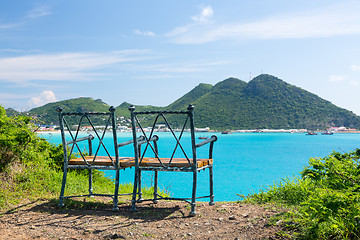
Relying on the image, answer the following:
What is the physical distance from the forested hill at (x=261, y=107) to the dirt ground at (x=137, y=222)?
111317 mm

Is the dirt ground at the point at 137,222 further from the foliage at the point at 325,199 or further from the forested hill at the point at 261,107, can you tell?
the forested hill at the point at 261,107

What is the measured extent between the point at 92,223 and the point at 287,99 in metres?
137

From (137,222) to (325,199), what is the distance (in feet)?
7.92

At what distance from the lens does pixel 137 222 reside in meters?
4.39

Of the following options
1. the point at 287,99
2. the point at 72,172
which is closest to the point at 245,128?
the point at 287,99

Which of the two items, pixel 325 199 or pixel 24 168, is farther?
pixel 24 168

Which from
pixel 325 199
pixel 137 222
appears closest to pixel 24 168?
pixel 137 222

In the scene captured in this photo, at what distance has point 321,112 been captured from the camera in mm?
140500

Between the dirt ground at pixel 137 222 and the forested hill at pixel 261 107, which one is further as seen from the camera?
the forested hill at pixel 261 107

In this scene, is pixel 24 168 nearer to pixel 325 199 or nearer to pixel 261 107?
pixel 325 199

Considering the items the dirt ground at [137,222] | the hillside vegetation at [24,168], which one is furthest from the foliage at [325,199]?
the hillside vegetation at [24,168]

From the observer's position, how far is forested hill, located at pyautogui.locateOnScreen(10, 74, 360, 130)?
12350 centimetres

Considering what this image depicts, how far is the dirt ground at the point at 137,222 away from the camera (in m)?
3.89

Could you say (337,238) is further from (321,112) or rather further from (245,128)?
(321,112)
